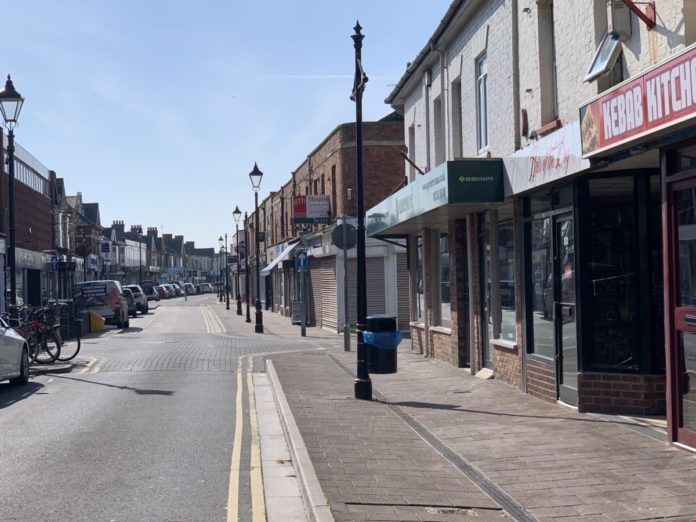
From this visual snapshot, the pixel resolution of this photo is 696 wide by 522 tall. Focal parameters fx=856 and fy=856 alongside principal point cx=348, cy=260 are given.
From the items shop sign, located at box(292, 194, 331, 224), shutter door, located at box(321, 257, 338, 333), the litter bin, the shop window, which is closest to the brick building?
the shop window

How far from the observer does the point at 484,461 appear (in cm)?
801

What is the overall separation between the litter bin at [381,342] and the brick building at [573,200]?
1873 mm

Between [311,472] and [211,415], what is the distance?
4.37 meters

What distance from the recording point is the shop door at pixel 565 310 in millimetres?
10609

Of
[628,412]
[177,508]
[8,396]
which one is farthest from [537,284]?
[8,396]

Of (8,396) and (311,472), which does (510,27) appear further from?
(8,396)

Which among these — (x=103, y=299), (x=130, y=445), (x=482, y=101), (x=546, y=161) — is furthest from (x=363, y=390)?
(x=103, y=299)

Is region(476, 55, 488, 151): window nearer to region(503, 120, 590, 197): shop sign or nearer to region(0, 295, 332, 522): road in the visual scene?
region(503, 120, 590, 197): shop sign

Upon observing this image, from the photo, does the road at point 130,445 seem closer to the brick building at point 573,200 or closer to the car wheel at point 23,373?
the car wheel at point 23,373

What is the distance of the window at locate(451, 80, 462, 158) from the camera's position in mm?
16328

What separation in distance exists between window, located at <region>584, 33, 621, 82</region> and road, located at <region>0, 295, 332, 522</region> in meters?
5.56

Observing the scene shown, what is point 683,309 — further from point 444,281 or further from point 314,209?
point 314,209

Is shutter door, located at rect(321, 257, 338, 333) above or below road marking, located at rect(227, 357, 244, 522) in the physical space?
above

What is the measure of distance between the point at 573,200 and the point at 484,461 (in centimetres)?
387
